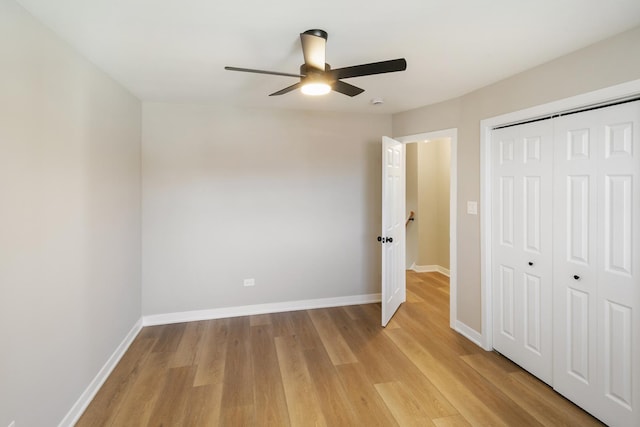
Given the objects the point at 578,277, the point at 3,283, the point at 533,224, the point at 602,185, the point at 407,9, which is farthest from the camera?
the point at 533,224

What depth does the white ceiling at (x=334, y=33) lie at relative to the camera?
1.60 meters

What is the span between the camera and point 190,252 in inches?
139

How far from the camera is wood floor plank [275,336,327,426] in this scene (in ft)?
6.70

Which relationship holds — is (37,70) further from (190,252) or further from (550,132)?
(550,132)

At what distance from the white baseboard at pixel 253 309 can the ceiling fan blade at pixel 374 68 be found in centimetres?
284

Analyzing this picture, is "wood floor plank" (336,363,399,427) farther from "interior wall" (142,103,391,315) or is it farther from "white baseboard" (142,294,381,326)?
"interior wall" (142,103,391,315)

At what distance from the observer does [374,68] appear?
179cm

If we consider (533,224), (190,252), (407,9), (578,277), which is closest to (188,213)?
(190,252)

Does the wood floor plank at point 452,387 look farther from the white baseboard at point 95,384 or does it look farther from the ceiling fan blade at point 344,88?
the white baseboard at point 95,384

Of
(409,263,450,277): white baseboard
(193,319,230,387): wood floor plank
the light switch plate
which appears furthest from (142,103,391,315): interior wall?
(409,263,450,277): white baseboard

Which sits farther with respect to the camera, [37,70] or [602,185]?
[602,185]

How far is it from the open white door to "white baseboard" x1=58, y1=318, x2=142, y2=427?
8.49 feet

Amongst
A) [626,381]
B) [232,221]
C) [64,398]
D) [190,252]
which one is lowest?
[64,398]

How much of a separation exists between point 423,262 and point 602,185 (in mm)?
3836
